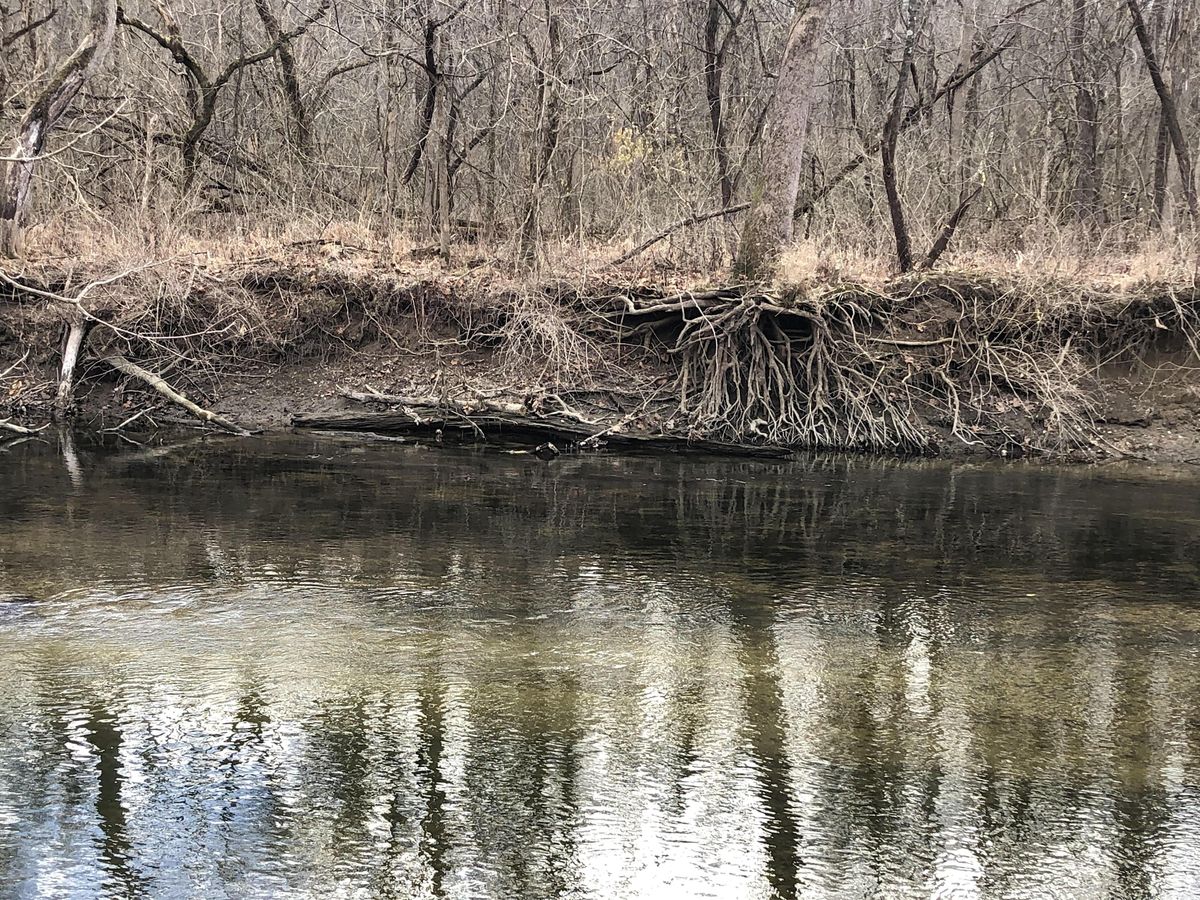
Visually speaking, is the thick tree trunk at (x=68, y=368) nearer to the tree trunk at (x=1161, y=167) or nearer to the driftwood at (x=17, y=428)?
the driftwood at (x=17, y=428)

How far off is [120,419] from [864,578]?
36.7ft

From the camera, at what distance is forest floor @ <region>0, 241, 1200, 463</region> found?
15492 millimetres

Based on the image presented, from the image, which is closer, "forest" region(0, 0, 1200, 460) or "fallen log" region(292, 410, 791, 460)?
"fallen log" region(292, 410, 791, 460)

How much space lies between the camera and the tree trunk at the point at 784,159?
1611 cm

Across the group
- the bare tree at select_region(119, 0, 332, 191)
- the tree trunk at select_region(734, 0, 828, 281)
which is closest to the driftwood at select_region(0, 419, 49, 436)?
the bare tree at select_region(119, 0, 332, 191)

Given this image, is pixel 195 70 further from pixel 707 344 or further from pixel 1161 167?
pixel 1161 167

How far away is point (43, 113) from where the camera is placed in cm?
1605

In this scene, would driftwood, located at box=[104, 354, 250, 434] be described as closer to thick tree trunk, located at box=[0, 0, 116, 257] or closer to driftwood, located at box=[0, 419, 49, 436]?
driftwood, located at box=[0, 419, 49, 436]

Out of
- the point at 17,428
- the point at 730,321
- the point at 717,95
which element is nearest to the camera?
the point at 17,428

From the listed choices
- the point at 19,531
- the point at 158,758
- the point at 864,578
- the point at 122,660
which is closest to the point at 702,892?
the point at 158,758

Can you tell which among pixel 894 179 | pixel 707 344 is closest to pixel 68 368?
pixel 707 344

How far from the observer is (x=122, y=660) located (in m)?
6.39

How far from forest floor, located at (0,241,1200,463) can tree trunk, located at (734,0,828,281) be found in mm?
669

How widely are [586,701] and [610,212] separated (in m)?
14.7
